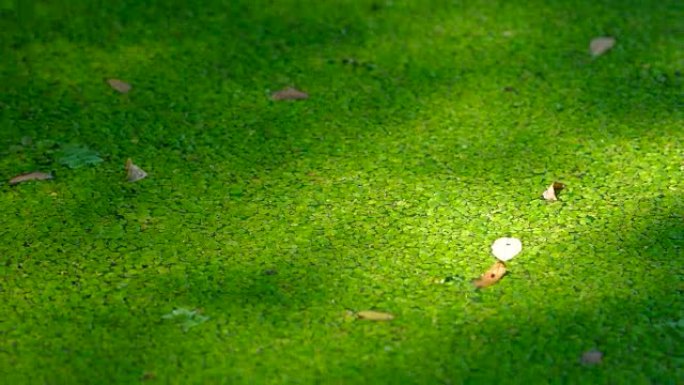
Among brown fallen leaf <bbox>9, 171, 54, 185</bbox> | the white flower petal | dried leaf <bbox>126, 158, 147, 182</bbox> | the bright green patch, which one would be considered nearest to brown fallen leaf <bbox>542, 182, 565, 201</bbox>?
the bright green patch

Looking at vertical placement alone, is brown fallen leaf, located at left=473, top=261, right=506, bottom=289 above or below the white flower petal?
below

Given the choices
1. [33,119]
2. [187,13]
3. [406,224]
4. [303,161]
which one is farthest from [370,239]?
[187,13]

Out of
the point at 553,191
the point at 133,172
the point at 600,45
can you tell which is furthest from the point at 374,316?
the point at 600,45

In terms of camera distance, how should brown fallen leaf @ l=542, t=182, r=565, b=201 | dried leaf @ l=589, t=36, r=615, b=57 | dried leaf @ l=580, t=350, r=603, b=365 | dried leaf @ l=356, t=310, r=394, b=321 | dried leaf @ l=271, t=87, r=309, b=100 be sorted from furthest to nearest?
1. dried leaf @ l=589, t=36, r=615, b=57
2. dried leaf @ l=271, t=87, r=309, b=100
3. brown fallen leaf @ l=542, t=182, r=565, b=201
4. dried leaf @ l=356, t=310, r=394, b=321
5. dried leaf @ l=580, t=350, r=603, b=365

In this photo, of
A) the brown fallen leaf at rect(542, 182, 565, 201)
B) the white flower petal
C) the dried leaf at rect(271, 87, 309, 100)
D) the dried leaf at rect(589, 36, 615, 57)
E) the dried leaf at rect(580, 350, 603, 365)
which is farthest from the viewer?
the dried leaf at rect(589, 36, 615, 57)

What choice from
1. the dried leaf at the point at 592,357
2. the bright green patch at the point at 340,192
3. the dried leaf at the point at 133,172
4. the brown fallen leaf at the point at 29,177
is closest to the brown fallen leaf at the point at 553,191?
the bright green patch at the point at 340,192

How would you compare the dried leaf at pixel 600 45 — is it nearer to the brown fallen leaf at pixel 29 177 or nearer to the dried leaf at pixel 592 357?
the dried leaf at pixel 592 357

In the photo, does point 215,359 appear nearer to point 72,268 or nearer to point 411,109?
point 72,268

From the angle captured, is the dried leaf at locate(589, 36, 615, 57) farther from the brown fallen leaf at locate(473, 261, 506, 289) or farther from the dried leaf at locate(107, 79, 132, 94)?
the dried leaf at locate(107, 79, 132, 94)
